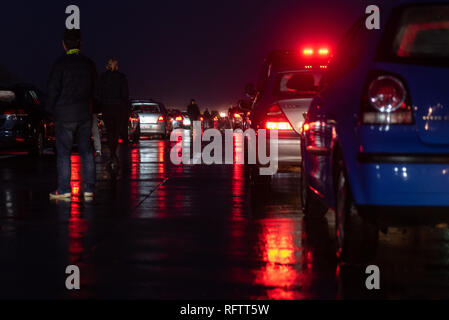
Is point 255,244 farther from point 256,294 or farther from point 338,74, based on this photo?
point 256,294

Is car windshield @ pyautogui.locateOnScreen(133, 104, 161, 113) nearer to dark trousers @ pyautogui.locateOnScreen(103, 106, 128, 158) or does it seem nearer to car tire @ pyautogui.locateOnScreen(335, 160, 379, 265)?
dark trousers @ pyautogui.locateOnScreen(103, 106, 128, 158)

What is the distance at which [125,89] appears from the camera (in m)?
17.8

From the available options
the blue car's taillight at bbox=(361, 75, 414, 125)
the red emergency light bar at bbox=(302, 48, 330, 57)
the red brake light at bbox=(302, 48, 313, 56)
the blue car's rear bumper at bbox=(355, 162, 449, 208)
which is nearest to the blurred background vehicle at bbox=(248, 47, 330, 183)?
the red emergency light bar at bbox=(302, 48, 330, 57)

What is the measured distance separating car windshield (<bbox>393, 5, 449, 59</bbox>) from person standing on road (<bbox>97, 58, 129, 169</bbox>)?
37.6 feet

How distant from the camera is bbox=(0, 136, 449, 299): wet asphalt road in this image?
21.1 feet

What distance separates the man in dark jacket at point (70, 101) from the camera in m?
12.4

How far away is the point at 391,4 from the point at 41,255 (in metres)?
3.41

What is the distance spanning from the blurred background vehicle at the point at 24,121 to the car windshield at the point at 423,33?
17446mm

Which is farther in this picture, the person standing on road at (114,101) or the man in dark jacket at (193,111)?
the man in dark jacket at (193,111)

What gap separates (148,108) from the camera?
39.0 meters

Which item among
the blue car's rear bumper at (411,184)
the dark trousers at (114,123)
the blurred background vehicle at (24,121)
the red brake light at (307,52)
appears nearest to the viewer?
the blue car's rear bumper at (411,184)

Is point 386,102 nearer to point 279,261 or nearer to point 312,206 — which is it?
point 279,261

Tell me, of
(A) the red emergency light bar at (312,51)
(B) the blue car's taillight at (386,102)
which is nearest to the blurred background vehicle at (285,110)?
(A) the red emergency light bar at (312,51)

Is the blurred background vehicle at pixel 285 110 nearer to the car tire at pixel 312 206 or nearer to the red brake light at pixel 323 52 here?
the red brake light at pixel 323 52
